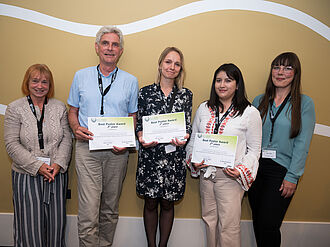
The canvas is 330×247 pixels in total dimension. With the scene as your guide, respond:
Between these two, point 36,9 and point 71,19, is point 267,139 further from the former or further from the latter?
point 36,9

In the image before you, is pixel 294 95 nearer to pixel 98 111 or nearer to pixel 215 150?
pixel 215 150

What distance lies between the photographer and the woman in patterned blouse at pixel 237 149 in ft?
6.07

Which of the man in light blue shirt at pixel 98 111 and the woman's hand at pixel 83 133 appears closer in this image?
the woman's hand at pixel 83 133

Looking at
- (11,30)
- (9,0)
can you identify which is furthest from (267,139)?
(9,0)

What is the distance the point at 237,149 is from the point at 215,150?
0.22 metres

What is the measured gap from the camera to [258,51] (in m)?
2.47

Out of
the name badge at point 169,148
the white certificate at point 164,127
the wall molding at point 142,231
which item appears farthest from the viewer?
the wall molding at point 142,231

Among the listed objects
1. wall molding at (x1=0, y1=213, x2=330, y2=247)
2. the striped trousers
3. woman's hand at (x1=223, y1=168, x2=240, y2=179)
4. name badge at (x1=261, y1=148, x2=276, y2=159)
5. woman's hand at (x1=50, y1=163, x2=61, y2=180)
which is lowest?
wall molding at (x1=0, y1=213, x2=330, y2=247)

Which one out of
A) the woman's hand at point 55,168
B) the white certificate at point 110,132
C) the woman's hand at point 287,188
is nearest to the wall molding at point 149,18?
the white certificate at point 110,132

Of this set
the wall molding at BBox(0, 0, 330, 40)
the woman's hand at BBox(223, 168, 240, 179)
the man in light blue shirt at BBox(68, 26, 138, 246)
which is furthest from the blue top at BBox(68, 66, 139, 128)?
the woman's hand at BBox(223, 168, 240, 179)

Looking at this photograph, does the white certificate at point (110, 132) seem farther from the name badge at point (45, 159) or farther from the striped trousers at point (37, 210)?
the striped trousers at point (37, 210)

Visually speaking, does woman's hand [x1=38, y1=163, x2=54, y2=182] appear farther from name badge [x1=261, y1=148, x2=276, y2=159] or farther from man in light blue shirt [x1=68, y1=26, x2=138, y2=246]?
name badge [x1=261, y1=148, x2=276, y2=159]

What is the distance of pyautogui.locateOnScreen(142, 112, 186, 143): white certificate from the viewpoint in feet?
6.16

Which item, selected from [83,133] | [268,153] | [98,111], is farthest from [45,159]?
[268,153]
